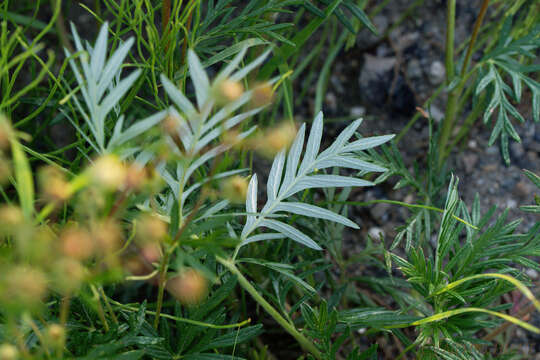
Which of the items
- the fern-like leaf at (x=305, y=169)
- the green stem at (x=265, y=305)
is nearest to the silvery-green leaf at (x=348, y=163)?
the fern-like leaf at (x=305, y=169)

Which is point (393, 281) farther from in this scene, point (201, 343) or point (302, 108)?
point (302, 108)

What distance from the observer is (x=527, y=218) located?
3.38 ft

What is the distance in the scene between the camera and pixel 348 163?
0.60 meters

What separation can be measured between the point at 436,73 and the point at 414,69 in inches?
2.0

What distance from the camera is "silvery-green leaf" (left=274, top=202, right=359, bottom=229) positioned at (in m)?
0.57

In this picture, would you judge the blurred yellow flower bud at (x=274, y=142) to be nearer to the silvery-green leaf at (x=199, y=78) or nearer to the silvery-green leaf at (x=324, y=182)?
the silvery-green leaf at (x=199, y=78)

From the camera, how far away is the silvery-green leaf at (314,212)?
1.87 ft

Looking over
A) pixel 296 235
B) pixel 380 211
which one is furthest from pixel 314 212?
pixel 380 211

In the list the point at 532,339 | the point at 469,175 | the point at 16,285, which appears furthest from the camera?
the point at 469,175

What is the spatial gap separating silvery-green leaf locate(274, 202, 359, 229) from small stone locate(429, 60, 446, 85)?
2.41ft

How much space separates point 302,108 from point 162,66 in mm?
624

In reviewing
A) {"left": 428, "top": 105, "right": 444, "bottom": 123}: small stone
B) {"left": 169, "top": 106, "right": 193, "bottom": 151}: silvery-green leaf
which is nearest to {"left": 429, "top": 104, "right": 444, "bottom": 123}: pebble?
{"left": 428, "top": 105, "right": 444, "bottom": 123}: small stone

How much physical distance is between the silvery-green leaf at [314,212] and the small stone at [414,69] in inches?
28.8

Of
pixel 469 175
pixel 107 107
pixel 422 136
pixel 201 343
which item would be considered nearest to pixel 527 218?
pixel 469 175
